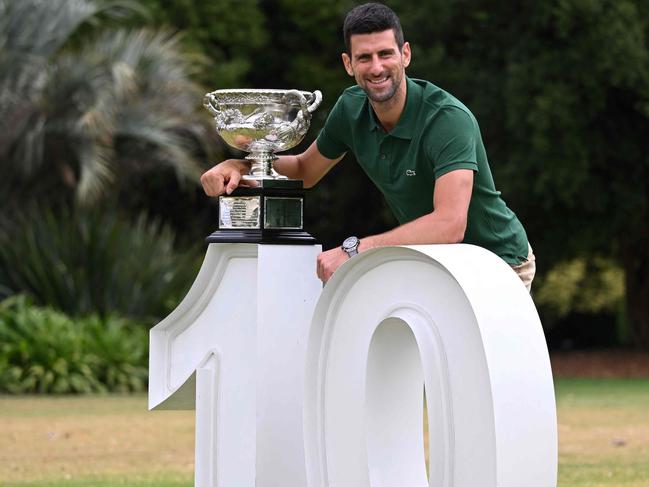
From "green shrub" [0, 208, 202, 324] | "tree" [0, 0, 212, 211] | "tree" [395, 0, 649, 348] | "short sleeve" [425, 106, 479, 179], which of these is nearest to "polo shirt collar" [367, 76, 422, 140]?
"short sleeve" [425, 106, 479, 179]

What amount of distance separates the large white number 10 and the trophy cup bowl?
398 millimetres

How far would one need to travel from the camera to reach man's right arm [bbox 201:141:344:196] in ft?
18.0

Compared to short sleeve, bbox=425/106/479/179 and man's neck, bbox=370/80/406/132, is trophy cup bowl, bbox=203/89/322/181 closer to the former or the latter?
man's neck, bbox=370/80/406/132

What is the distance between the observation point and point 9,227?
59.6 feet

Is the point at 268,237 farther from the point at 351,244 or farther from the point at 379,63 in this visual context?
the point at 379,63

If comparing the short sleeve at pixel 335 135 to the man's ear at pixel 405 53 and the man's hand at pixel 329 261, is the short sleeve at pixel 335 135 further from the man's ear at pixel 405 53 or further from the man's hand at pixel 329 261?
the man's hand at pixel 329 261

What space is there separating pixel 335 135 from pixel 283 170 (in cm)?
36

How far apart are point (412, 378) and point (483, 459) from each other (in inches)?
30.6

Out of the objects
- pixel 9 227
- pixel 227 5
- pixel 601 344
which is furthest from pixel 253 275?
pixel 601 344

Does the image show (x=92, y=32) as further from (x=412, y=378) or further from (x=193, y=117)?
(x=412, y=378)

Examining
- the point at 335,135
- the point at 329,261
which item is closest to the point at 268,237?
the point at 329,261

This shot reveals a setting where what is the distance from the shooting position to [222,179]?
548cm

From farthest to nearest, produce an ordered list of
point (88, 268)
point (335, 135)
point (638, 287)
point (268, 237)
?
point (638, 287) → point (88, 268) → point (335, 135) → point (268, 237)

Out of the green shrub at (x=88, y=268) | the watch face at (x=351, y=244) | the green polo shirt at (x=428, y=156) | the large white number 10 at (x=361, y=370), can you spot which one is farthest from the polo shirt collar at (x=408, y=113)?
the green shrub at (x=88, y=268)
